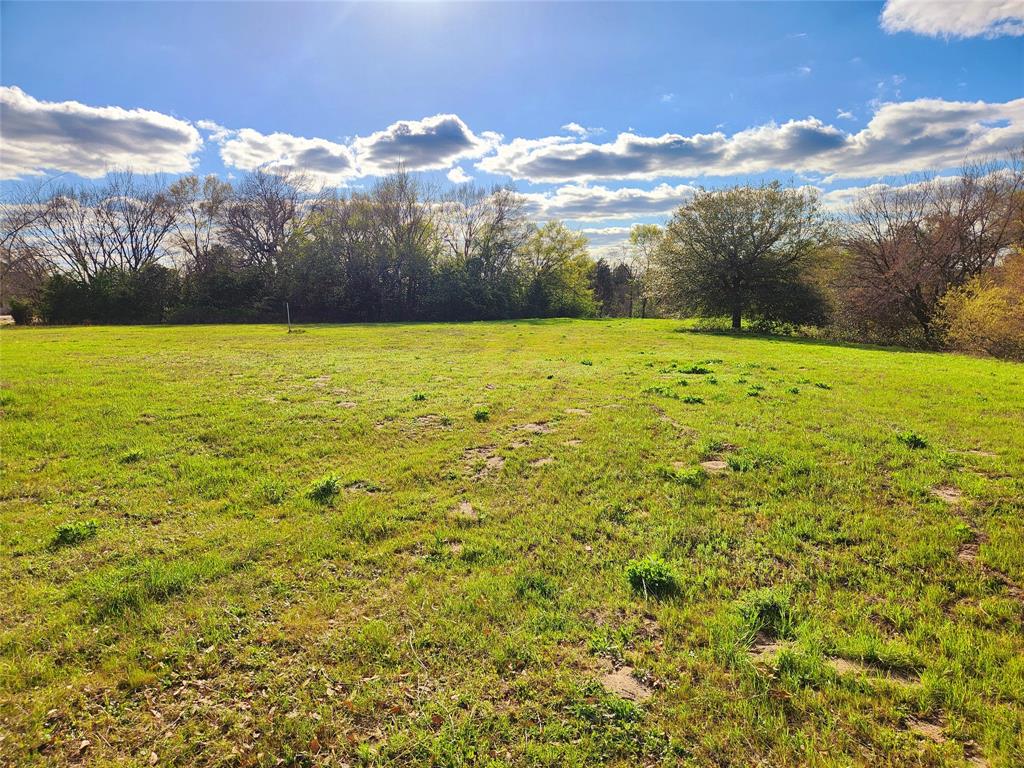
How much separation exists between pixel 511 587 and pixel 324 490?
297 centimetres

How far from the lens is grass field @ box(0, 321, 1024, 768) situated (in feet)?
9.07

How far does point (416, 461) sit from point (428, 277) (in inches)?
1457

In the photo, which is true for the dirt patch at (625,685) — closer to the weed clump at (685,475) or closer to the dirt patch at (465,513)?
the dirt patch at (465,513)

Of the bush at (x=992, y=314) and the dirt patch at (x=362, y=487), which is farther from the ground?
the bush at (x=992, y=314)

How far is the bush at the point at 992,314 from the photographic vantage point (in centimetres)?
1853

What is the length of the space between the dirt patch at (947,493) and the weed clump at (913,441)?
1.29m

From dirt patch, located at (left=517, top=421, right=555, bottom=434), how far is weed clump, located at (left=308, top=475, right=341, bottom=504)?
3284 millimetres

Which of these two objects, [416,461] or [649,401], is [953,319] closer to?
[649,401]

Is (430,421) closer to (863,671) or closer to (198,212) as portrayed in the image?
(863,671)

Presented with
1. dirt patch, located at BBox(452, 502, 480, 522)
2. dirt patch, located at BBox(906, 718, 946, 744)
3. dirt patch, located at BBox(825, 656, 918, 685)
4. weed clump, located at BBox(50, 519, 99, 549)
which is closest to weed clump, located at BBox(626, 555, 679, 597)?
dirt patch, located at BBox(825, 656, 918, 685)

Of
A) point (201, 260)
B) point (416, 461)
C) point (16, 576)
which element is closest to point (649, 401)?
point (416, 461)

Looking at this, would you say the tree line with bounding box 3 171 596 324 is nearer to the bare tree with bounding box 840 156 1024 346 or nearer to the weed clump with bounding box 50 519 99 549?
the bare tree with bounding box 840 156 1024 346

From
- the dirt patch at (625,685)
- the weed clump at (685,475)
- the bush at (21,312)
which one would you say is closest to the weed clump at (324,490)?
the dirt patch at (625,685)

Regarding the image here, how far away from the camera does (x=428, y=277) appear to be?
4181 centimetres
